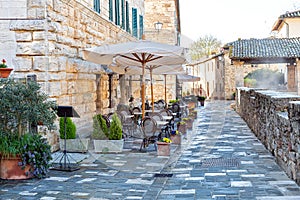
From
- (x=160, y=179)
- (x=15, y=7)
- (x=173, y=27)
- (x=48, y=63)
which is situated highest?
(x=173, y=27)

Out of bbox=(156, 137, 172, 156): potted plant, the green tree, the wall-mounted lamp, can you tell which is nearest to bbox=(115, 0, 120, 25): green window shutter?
bbox=(156, 137, 172, 156): potted plant

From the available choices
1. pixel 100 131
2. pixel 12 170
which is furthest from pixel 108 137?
pixel 12 170

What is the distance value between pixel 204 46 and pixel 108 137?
47064mm

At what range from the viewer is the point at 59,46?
10.2 m

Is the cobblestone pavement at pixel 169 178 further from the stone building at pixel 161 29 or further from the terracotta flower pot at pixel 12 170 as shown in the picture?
the stone building at pixel 161 29

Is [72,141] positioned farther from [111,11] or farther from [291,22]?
[291,22]

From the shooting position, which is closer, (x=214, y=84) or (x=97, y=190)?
(x=97, y=190)

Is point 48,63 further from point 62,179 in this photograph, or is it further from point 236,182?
point 236,182

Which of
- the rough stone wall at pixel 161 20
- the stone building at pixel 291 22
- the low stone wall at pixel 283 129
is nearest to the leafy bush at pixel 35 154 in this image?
the low stone wall at pixel 283 129

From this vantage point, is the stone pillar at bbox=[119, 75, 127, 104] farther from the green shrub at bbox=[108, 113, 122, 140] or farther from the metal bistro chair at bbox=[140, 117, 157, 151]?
the green shrub at bbox=[108, 113, 122, 140]

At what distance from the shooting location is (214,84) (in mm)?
49719

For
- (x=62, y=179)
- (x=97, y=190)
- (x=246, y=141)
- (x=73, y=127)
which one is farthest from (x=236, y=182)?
(x=246, y=141)

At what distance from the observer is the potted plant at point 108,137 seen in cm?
1027

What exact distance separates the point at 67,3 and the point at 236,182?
20.3 feet
